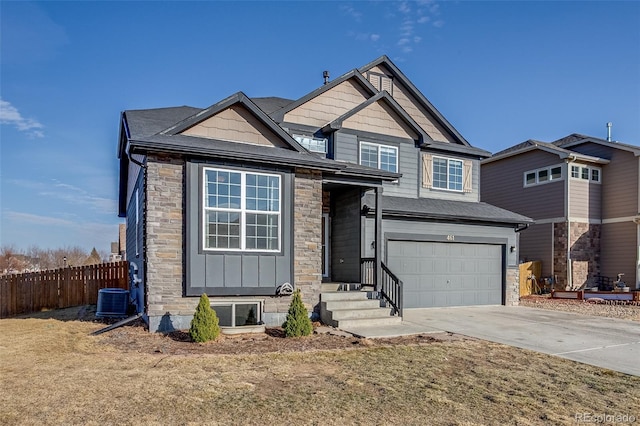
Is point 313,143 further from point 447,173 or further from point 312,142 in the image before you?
point 447,173

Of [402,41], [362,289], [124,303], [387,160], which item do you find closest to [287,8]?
[402,41]

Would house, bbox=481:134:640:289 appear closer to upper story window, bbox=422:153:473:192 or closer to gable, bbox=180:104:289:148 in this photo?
upper story window, bbox=422:153:473:192

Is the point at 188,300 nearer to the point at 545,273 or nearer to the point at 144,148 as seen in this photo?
the point at 144,148

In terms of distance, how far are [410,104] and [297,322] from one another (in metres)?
10.6

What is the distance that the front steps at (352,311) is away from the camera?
974 cm

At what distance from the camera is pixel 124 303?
10.9 metres

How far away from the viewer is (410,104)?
16297mm

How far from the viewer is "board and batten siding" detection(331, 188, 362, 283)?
40.6ft

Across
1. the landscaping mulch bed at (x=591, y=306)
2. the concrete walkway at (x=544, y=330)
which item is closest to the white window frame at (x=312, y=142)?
the concrete walkway at (x=544, y=330)

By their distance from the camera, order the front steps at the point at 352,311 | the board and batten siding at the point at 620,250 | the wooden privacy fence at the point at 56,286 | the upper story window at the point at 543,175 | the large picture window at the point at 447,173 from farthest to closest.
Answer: the upper story window at the point at 543,175, the board and batten siding at the point at 620,250, the large picture window at the point at 447,173, the wooden privacy fence at the point at 56,286, the front steps at the point at 352,311

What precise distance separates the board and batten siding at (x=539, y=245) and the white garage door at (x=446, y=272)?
249 inches

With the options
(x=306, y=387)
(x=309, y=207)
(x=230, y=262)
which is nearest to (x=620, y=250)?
(x=309, y=207)

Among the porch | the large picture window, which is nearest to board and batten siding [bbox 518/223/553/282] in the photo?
the large picture window

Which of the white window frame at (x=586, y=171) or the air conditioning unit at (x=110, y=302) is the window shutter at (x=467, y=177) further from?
the air conditioning unit at (x=110, y=302)
